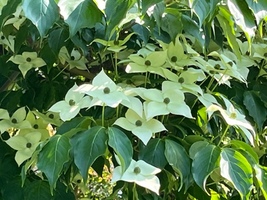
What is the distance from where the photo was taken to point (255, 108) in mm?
1027

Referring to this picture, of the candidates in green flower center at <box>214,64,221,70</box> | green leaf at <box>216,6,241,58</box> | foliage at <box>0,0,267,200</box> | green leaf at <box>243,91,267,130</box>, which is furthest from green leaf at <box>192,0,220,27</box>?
green leaf at <box>243,91,267,130</box>

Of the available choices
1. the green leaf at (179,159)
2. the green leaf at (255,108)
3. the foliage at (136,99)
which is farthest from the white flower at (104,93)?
the green leaf at (255,108)

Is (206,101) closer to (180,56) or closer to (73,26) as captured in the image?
(180,56)

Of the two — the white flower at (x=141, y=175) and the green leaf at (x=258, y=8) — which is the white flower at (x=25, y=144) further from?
the green leaf at (x=258, y=8)

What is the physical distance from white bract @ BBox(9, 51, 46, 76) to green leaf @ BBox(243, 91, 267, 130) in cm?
40

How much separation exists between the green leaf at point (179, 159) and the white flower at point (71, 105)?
0.14 metres

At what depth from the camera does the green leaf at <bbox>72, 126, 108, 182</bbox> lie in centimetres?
74

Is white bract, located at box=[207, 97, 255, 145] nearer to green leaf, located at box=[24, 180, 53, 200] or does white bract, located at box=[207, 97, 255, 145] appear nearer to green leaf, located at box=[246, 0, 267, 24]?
green leaf, located at box=[246, 0, 267, 24]

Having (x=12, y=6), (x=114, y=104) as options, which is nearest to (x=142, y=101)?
(x=114, y=104)

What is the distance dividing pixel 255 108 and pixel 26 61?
45 centimetres

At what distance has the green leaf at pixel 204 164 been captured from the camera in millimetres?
769

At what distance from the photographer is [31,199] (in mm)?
925

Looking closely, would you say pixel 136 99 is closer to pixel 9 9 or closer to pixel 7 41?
pixel 9 9

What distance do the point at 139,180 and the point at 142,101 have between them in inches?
5.9
